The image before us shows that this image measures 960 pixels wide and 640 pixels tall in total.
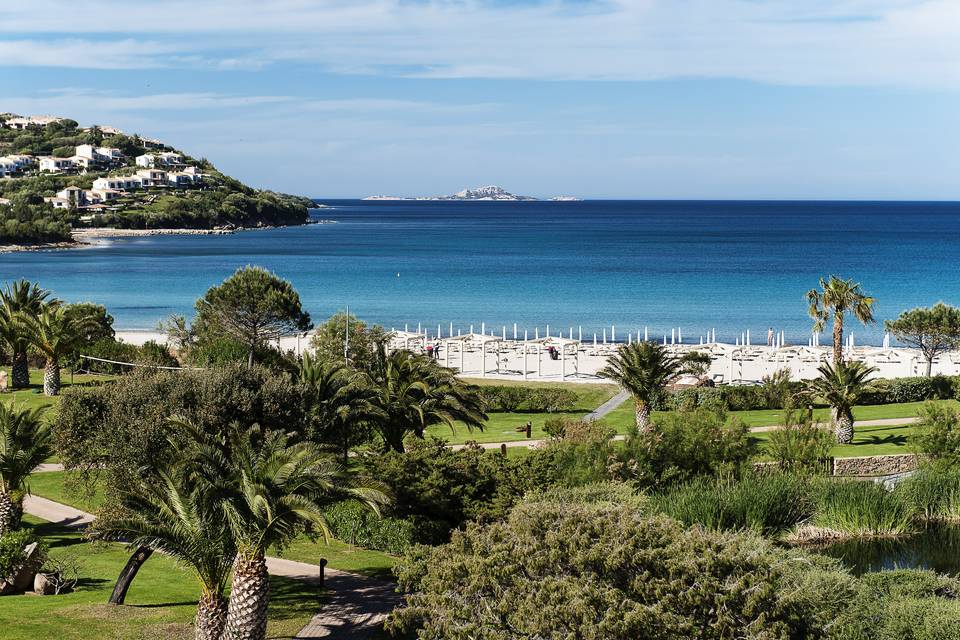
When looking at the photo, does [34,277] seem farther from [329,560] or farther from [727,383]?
[329,560]

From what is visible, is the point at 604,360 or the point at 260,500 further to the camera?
the point at 604,360

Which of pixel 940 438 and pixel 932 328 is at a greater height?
pixel 932 328

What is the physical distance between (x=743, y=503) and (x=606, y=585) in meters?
10.5

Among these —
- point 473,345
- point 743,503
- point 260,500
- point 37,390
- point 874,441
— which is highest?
point 473,345

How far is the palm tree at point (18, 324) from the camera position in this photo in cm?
3953

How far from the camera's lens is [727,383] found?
42.9 metres

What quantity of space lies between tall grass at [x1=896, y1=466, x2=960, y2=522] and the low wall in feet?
10.3

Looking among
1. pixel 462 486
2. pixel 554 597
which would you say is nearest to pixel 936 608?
pixel 554 597

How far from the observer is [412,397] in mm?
29016

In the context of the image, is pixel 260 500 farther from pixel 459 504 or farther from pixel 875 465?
pixel 875 465

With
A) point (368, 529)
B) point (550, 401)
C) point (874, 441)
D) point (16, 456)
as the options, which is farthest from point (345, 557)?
point (874, 441)

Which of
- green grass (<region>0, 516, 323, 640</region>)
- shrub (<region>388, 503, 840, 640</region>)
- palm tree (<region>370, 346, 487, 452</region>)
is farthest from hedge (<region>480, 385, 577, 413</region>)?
shrub (<region>388, 503, 840, 640</region>)

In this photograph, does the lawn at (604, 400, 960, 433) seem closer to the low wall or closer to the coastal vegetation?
the coastal vegetation

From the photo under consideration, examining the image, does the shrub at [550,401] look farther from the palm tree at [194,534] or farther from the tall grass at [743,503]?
the palm tree at [194,534]
